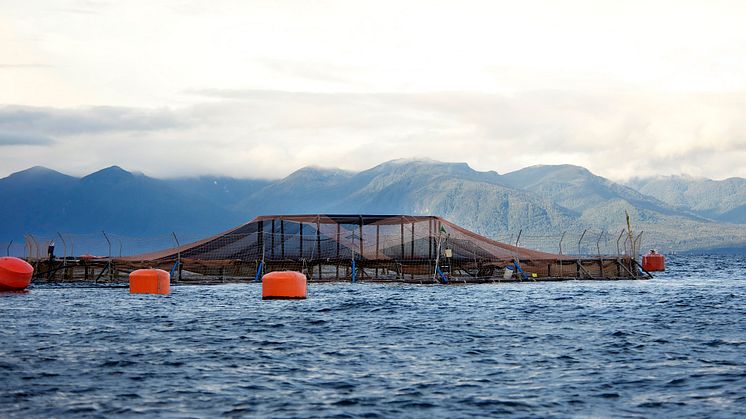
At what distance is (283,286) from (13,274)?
1832 cm

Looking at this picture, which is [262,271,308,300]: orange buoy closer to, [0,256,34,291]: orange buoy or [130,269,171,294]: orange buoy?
[130,269,171,294]: orange buoy

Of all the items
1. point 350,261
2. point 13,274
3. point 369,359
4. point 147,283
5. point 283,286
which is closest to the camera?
point 369,359

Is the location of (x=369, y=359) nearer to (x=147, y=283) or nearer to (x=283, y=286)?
(x=283, y=286)

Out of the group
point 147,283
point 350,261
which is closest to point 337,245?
point 350,261

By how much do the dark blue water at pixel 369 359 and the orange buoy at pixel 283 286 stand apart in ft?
2.59

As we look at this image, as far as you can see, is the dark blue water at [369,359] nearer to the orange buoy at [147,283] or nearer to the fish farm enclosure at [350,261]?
the orange buoy at [147,283]

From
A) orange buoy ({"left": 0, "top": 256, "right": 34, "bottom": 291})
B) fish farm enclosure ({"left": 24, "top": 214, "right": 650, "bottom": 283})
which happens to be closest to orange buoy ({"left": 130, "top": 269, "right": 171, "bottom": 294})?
orange buoy ({"left": 0, "top": 256, "right": 34, "bottom": 291})

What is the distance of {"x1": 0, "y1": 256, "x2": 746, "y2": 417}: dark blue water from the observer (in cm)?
2319

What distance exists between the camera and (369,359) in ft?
102

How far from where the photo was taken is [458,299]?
61.5 m

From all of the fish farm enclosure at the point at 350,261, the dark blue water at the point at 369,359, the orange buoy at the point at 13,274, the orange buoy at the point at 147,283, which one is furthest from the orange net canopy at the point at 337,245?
the dark blue water at the point at 369,359

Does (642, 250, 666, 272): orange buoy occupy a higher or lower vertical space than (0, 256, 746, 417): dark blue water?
higher

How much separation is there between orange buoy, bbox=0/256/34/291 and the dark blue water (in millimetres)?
3290

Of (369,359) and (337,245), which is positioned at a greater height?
(337,245)
